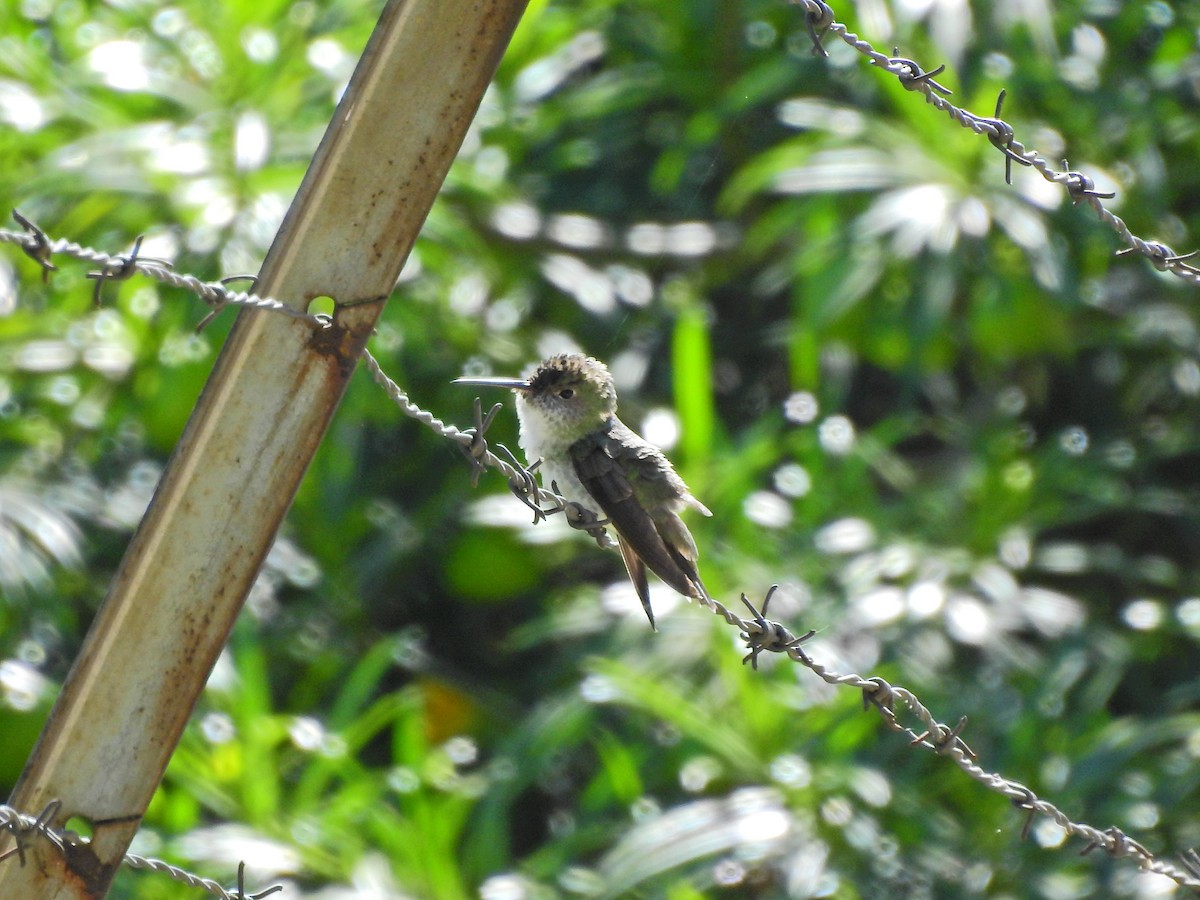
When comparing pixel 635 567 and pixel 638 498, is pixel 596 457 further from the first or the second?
pixel 635 567

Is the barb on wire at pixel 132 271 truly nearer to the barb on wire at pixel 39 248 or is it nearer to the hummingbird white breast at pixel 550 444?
the barb on wire at pixel 39 248

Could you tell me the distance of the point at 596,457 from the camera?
3592mm

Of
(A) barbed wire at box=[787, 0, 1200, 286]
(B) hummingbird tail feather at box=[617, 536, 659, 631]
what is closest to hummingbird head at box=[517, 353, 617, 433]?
(B) hummingbird tail feather at box=[617, 536, 659, 631]

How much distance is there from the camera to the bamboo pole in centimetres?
209

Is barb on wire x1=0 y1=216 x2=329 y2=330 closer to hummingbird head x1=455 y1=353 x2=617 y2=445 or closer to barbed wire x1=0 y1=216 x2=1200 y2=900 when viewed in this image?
barbed wire x1=0 y1=216 x2=1200 y2=900

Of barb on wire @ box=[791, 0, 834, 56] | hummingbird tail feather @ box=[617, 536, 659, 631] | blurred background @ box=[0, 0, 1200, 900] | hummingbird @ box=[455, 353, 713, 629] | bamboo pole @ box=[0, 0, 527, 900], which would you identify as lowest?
bamboo pole @ box=[0, 0, 527, 900]

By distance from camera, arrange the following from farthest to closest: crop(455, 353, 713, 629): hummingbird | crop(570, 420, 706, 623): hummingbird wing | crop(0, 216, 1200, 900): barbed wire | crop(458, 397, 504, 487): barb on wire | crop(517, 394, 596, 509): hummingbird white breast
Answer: crop(517, 394, 596, 509): hummingbird white breast < crop(455, 353, 713, 629): hummingbird < crop(570, 420, 706, 623): hummingbird wing < crop(458, 397, 504, 487): barb on wire < crop(0, 216, 1200, 900): barbed wire

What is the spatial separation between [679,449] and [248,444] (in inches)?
124

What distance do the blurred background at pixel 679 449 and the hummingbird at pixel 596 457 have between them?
50.3 inches

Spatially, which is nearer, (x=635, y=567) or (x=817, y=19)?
(x=817, y=19)

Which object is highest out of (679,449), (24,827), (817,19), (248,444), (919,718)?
(679,449)

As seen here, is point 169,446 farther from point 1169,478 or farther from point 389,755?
point 1169,478

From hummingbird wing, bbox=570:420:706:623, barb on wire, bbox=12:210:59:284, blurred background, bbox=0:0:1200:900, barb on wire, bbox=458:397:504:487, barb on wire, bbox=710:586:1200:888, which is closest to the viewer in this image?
barb on wire, bbox=12:210:59:284

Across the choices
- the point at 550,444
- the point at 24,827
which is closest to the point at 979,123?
the point at 550,444
